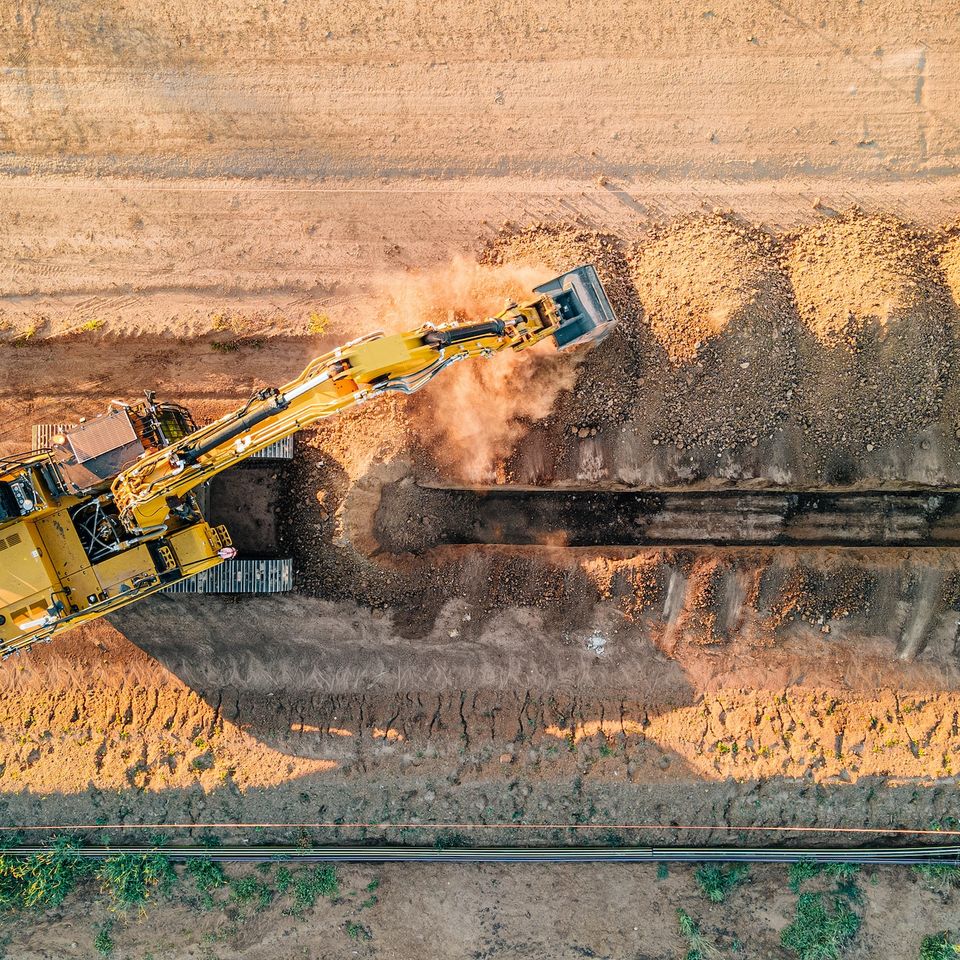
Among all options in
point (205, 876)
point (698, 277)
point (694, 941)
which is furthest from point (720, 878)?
point (698, 277)

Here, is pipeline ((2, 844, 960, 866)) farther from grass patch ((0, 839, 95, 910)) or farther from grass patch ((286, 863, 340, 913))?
grass patch ((286, 863, 340, 913))

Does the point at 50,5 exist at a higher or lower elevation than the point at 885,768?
higher

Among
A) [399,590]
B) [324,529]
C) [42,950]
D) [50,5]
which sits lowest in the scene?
[42,950]

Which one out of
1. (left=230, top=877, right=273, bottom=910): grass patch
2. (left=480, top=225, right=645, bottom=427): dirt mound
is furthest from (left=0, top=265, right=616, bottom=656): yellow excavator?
(left=230, top=877, right=273, bottom=910): grass patch

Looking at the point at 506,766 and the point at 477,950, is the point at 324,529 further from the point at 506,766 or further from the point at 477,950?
the point at 477,950

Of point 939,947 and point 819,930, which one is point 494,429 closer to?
point 819,930

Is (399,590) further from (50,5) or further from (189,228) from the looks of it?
(50,5)

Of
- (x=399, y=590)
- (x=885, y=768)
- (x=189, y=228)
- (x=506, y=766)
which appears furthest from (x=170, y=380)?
(x=885, y=768)
